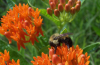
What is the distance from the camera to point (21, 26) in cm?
148

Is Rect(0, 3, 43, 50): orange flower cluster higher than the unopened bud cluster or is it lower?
lower

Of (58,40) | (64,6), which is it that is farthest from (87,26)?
(58,40)

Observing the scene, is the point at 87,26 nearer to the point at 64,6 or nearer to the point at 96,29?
the point at 96,29

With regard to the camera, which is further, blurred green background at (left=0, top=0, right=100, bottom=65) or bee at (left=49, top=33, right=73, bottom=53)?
blurred green background at (left=0, top=0, right=100, bottom=65)

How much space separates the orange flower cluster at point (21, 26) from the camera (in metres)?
1.46

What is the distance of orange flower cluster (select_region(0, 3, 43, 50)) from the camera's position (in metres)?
1.46

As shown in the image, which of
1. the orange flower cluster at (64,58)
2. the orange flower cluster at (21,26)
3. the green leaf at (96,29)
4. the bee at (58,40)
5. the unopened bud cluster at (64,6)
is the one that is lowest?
the orange flower cluster at (64,58)

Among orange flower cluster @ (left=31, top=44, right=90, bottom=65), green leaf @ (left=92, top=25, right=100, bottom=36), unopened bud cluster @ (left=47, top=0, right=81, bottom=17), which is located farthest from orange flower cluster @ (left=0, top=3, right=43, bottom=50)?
green leaf @ (left=92, top=25, right=100, bottom=36)

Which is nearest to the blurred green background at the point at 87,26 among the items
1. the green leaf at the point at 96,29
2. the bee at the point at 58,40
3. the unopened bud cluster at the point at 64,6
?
the green leaf at the point at 96,29

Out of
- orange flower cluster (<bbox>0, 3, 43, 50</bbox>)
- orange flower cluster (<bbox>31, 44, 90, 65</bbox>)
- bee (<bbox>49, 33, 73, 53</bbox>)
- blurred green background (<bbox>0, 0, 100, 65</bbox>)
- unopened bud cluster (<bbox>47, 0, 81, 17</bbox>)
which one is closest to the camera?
orange flower cluster (<bbox>31, 44, 90, 65</bbox>)

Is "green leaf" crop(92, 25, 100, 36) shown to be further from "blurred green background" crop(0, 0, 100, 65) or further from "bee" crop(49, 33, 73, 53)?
"bee" crop(49, 33, 73, 53)

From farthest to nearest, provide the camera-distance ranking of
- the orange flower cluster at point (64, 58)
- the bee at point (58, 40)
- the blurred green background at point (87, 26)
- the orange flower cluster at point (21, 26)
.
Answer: the blurred green background at point (87, 26) < the orange flower cluster at point (21, 26) < the bee at point (58, 40) < the orange flower cluster at point (64, 58)

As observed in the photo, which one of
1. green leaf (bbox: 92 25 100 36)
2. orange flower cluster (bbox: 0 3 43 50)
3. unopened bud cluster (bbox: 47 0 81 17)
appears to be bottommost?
orange flower cluster (bbox: 0 3 43 50)

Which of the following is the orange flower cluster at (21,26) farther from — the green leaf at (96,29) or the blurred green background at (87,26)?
the green leaf at (96,29)
